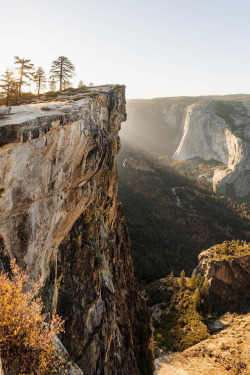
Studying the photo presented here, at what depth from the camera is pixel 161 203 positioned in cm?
14938

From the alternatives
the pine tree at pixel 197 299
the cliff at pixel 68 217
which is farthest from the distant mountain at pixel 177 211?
the cliff at pixel 68 217

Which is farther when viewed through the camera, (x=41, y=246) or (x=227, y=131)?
(x=227, y=131)

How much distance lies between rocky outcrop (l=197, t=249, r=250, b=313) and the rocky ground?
17636 millimetres

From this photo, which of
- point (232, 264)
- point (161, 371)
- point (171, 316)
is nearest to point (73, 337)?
point (161, 371)

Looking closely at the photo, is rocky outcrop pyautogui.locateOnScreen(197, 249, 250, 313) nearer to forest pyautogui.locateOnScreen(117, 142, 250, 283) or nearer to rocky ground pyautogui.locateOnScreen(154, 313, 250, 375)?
rocky ground pyautogui.locateOnScreen(154, 313, 250, 375)

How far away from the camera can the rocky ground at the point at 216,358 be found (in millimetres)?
38875

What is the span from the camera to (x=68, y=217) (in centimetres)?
1739

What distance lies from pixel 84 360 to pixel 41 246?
11.6m

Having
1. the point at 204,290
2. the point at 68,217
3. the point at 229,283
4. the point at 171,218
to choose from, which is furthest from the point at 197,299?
the point at 171,218

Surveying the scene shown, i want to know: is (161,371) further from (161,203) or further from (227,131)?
(227,131)

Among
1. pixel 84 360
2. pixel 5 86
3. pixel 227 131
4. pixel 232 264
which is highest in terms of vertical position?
pixel 227 131

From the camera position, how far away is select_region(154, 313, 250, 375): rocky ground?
38.9 metres

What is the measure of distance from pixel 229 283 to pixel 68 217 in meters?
69.5

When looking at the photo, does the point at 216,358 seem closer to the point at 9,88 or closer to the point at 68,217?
the point at 68,217
